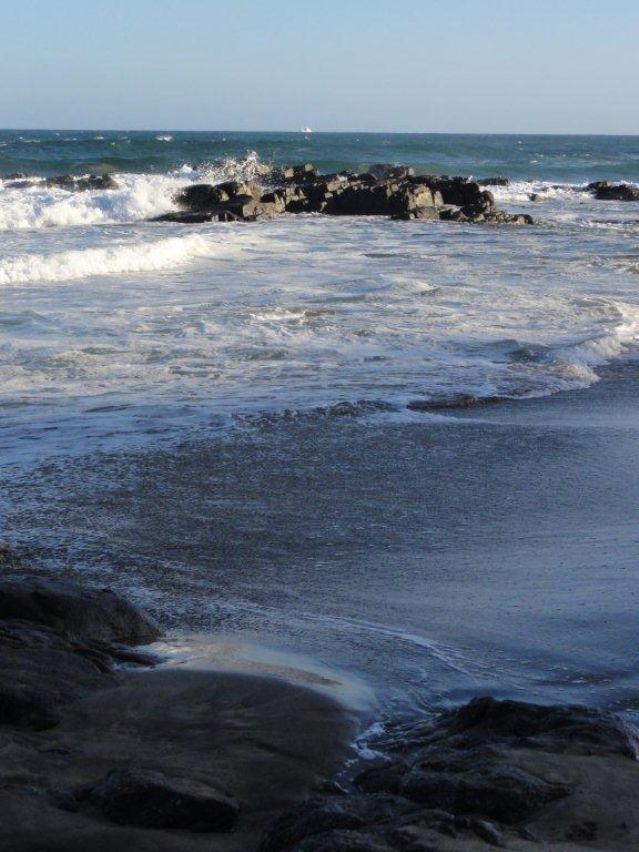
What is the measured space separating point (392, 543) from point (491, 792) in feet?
7.48

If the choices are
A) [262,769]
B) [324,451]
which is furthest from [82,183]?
[262,769]

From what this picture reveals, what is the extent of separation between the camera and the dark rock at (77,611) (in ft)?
11.9

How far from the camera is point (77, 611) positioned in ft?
12.0

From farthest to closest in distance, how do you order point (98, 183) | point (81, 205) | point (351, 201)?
1. point (98, 183)
2. point (351, 201)
3. point (81, 205)

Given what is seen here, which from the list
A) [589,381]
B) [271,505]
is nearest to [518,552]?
[271,505]

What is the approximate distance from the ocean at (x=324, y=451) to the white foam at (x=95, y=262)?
6 centimetres

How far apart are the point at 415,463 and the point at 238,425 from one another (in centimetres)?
120

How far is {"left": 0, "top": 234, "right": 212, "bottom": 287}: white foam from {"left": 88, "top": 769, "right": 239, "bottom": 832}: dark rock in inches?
455

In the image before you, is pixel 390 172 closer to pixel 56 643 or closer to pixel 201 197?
pixel 201 197

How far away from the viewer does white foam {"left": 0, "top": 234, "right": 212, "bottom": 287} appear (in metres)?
14.0

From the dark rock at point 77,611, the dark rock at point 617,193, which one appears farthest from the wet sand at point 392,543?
the dark rock at point 617,193

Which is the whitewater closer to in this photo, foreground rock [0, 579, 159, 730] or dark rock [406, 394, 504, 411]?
dark rock [406, 394, 504, 411]

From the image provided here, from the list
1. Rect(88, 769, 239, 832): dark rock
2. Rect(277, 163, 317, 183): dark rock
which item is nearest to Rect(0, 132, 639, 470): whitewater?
Rect(88, 769, 239, 832): dark rock

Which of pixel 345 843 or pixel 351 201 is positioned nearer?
pixel 345 843
